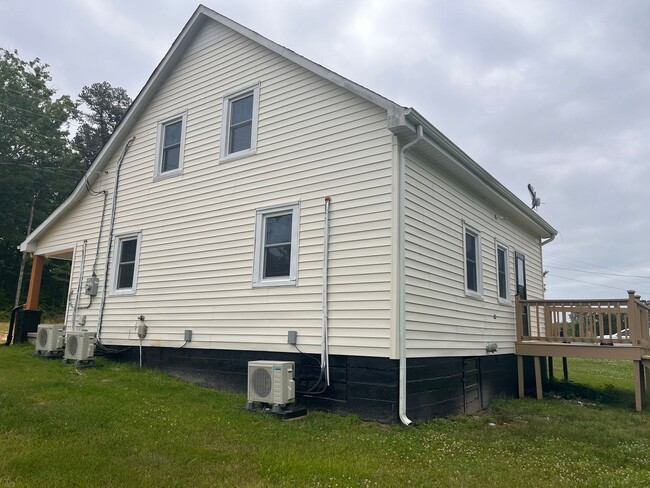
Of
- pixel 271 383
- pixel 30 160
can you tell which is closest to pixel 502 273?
pixel 271 383

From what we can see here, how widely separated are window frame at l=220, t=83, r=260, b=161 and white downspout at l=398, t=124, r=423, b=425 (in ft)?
10.2

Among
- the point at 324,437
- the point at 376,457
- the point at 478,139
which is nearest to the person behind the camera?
the point at 376,457

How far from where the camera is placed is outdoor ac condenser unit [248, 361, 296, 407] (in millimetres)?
6805

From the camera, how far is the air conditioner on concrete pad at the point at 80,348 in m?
9.69

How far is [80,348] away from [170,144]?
4705 mm

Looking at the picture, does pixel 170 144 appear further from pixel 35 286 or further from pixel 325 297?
pixel 35 286

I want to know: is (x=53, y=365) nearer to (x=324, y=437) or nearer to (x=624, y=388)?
(x=324, y=437)

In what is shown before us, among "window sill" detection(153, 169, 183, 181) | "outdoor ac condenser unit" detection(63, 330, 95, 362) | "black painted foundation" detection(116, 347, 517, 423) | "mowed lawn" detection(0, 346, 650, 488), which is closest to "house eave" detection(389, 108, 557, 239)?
"black painted foundation" detection(116, 347, 517, 423)

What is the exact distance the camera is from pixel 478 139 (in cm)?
2494

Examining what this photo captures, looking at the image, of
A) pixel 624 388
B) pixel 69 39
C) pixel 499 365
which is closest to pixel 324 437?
pixel 499 365

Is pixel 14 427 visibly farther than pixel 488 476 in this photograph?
Yes

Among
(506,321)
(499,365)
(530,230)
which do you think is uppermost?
(530,230)

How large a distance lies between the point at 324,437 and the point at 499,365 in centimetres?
A: 605

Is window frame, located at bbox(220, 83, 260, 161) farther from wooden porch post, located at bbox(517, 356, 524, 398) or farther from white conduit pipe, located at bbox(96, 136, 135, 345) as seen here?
wooden porch post, located at bbox(517, 356, 524, 398)
